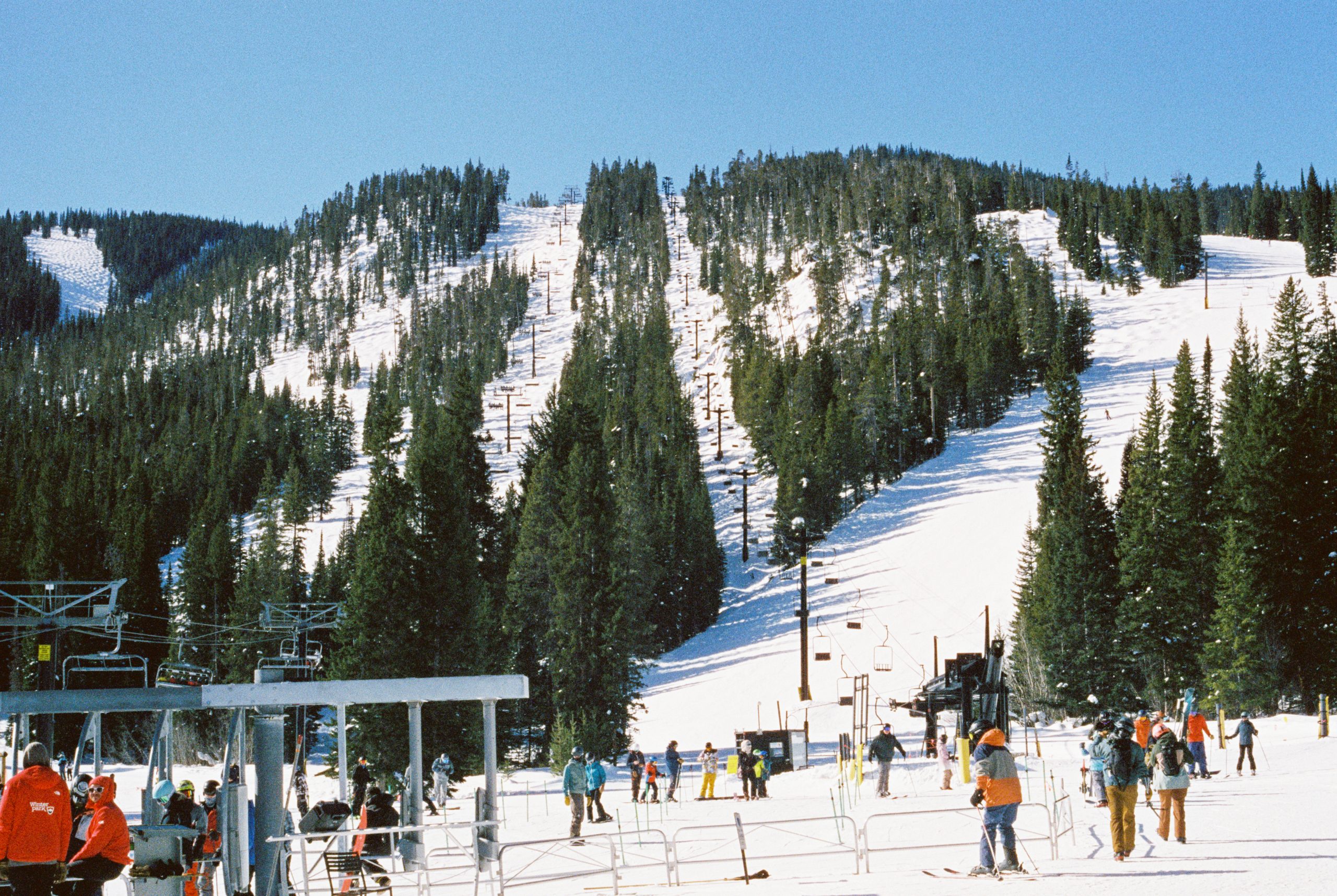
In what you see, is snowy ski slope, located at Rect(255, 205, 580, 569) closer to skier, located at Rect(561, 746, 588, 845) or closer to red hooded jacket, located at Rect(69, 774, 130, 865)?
skier, located at Rect(561, 746, 588, 845)

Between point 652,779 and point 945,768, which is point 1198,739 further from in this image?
point 652,779

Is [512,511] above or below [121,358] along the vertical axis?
below

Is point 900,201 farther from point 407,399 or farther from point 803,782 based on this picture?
point 803,782

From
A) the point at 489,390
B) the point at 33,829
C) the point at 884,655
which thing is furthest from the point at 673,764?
the point at 489,390

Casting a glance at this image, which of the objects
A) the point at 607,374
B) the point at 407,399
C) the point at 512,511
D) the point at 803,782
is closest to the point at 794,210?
the point at 607,374

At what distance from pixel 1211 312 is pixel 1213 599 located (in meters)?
79.3

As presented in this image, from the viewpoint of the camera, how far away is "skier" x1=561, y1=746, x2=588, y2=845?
20.1m

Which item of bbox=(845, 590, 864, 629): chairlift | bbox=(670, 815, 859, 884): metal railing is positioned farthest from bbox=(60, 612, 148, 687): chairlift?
bbox=(845, 590, 864, 629): chairlift

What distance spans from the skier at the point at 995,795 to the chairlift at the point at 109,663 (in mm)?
12762

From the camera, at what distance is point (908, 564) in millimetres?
74125

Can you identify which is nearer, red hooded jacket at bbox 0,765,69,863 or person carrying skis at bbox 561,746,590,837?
red hooded jacket at bbox 0,765,69,863

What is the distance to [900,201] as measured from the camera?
160 m

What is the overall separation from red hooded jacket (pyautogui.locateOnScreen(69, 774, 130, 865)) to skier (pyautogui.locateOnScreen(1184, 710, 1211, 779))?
19228mm

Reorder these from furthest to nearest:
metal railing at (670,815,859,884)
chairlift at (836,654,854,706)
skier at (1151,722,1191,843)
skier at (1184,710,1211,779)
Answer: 1. chairlift at (836,654,854,706)
2. skier at (1184,710,1211,779)
3. metal railing at (670,815,859,884)
4. skier at (1151,722,1191,843)
